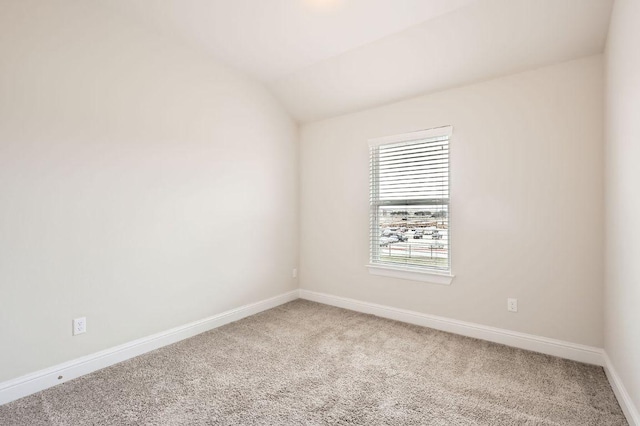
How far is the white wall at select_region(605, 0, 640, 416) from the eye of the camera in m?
1.67

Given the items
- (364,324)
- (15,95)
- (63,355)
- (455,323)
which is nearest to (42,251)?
(63,355)

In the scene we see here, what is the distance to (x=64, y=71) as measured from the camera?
229cm

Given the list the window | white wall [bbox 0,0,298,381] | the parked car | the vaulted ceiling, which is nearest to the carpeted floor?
white wall [bbox 0,0,298,381]

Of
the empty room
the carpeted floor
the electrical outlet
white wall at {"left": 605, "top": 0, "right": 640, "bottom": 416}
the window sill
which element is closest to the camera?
white wall at {"left": 605, "top": 0, "right": 640, "bottom": 416}

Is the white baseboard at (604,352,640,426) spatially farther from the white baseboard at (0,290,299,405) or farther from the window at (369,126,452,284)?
the white baseboard at (0,290,299,405)

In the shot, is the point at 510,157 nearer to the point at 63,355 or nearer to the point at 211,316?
the point at 211,316

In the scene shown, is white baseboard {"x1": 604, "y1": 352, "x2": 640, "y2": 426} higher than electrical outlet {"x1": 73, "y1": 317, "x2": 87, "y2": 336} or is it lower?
lower

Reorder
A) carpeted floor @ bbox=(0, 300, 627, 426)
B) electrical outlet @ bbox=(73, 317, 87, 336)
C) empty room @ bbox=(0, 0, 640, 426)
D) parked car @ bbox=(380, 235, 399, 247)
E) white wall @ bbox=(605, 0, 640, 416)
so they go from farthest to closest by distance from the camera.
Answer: parked car @ bbox=(380, 235, 399, 247) → electrical outlet @ bbox=(73, 317, 87, 336) → empty room @ bbox=(0, 0, 640, 426) → carpeted floor @ bbox=(0, 300, 627, 426) → white wall @ bbox=(605, 0, 640, 416)

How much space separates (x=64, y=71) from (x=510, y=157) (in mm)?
3560

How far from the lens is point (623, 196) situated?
191 centimetres

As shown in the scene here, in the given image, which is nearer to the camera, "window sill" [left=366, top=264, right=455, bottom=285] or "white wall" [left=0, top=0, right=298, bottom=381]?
"white wall" [left=0, top=0, right=298, bottom=381]

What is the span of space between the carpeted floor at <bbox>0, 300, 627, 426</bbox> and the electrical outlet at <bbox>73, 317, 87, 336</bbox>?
1.07ft

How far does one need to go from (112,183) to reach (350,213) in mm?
2445

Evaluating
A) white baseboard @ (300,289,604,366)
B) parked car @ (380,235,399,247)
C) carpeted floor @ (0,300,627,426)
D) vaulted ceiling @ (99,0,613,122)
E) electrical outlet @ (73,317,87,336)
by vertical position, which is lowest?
carpeted floor @ (0,300,627,426)
